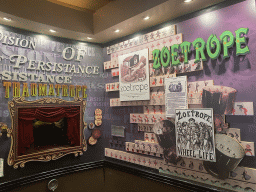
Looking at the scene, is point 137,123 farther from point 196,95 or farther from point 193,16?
point 193,16

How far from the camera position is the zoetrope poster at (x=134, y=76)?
3.79 meters

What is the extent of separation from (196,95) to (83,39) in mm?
2795

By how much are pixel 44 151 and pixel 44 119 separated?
2.03 ft

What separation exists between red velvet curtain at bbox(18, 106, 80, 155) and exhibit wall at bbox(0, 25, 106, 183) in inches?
0.7

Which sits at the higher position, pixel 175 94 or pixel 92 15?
pixel 92 15

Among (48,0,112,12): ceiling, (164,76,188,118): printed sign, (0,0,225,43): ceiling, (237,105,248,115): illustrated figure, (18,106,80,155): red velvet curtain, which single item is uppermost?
(48,0,112,12): ceiling

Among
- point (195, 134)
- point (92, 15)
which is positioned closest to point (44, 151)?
point (195, 134)

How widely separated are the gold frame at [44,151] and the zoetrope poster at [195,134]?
7.01ft

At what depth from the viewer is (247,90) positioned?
267cm

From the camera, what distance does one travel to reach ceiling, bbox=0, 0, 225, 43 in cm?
313

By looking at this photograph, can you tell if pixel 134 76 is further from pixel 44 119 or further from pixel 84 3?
pixel 44 119

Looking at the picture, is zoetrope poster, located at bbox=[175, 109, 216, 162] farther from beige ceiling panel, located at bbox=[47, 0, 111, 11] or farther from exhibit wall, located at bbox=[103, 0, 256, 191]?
beige ceiling panel, located at bbox=[47, 0, 111, 11]

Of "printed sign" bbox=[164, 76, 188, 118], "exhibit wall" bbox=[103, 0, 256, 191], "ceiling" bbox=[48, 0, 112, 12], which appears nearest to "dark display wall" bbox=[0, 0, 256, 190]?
"exhibit wall" bbox=[103, 0, 256, 191]

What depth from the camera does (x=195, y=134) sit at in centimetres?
305
